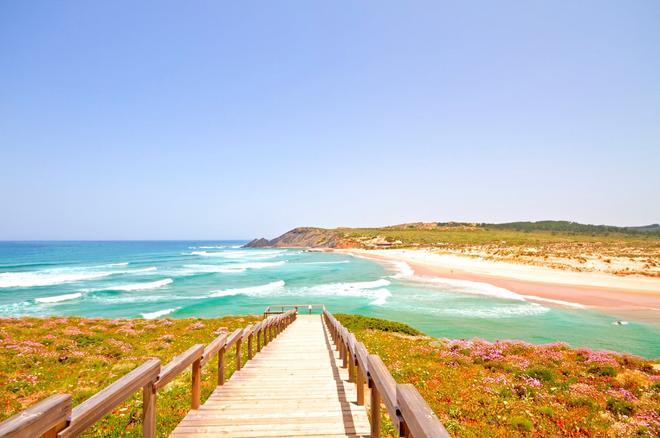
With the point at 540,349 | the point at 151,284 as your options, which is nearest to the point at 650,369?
the point at 540,349

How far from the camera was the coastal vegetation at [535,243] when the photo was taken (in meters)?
52.1

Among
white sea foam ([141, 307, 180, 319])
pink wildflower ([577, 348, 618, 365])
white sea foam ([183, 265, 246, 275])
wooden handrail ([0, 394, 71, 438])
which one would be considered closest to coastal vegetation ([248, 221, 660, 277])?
pink wildflower ([577, 348, 618, 365])

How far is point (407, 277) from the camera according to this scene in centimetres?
5053

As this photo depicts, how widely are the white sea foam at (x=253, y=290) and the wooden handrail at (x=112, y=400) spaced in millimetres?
36320

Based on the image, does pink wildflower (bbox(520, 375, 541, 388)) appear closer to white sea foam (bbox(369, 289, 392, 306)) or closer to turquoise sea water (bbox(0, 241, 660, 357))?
turquoise sea water (bbox(0, 241, 660, 357))

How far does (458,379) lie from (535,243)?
3904 inches

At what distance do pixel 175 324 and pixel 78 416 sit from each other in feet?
63.5

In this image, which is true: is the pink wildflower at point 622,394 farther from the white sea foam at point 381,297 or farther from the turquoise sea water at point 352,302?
the white sea foam at point 381,297

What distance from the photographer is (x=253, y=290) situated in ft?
139

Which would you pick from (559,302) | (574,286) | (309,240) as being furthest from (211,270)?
(309,240)

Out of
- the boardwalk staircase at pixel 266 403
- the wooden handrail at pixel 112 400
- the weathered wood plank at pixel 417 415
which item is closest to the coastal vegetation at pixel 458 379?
the boardwalk staircase at pixel 266 403

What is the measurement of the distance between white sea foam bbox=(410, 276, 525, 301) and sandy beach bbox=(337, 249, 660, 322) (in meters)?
1.10

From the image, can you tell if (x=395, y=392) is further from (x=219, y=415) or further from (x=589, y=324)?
(x=589, y=324)

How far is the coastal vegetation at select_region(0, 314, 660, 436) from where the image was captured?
6707mm
